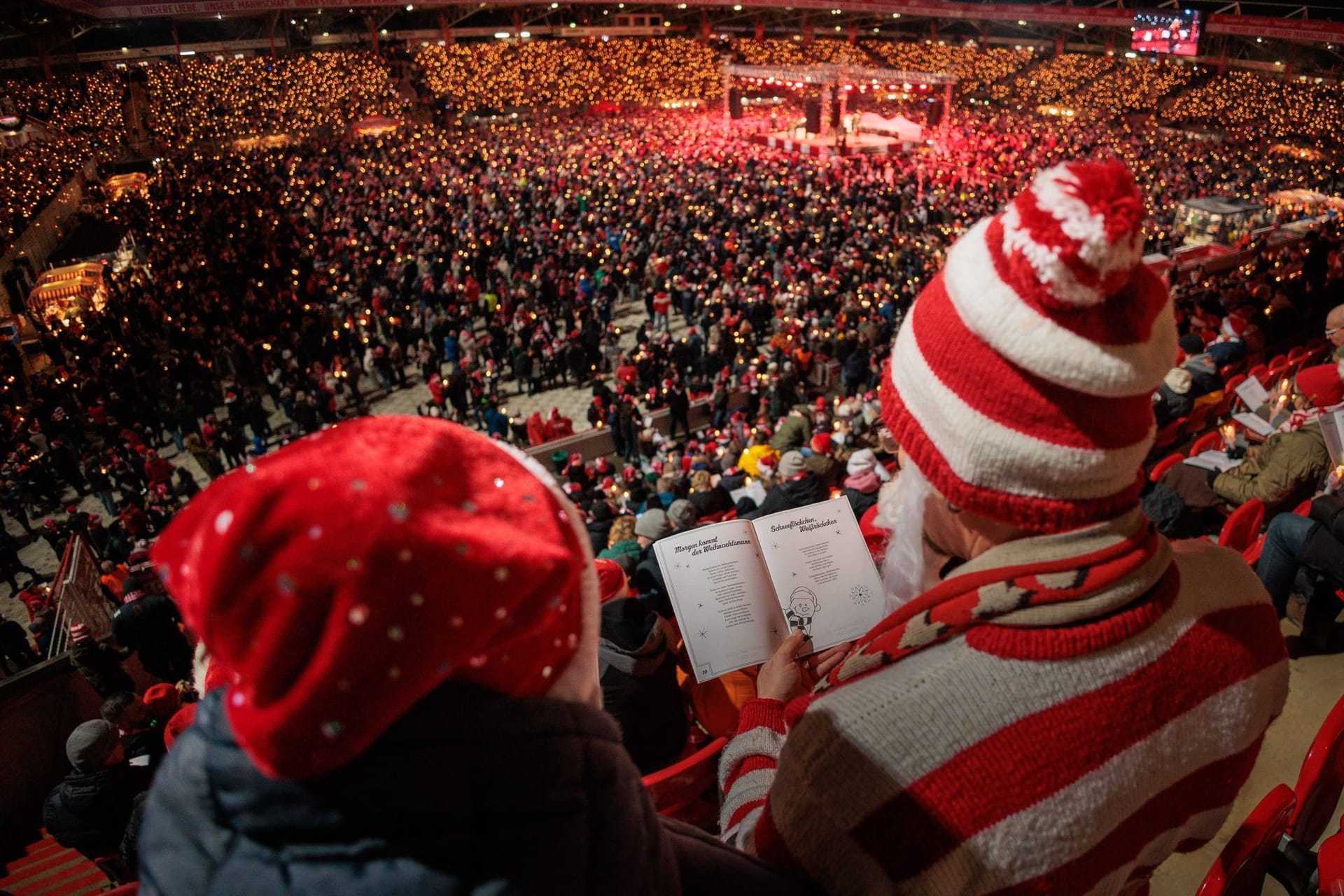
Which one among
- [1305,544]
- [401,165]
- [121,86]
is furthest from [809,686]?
[121,86]

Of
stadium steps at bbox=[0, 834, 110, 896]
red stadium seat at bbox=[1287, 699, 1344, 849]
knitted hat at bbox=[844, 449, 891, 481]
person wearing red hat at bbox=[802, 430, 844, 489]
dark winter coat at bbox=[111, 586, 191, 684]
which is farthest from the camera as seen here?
person wearing red hat at bbox=[802, 430, 844, 489]

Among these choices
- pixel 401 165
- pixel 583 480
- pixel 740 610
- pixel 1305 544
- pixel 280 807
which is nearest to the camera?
pixel 280 807

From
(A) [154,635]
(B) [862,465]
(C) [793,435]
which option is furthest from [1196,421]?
(A) [154,635]

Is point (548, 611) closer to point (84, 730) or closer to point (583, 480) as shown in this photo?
point (84, 730)

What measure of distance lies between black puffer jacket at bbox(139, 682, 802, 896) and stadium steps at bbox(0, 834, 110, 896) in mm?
4643

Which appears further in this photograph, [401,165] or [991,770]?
[401,165]

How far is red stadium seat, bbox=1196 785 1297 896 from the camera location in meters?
1.91

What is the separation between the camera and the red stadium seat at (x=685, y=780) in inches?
106

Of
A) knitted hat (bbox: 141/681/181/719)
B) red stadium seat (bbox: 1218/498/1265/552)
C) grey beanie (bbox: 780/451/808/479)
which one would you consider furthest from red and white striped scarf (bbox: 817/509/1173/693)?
grey beanie (bbox: 780/451/808/479)

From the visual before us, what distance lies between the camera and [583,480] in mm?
8914

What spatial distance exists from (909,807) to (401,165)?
28.3m

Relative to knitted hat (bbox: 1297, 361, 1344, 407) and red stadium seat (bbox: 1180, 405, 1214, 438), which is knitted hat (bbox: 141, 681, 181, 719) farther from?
red stadium seat (bbox: 1180, 405, 1214, 438)

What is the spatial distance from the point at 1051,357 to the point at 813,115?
112 feet

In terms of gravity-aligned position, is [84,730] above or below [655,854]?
below
